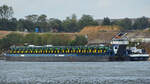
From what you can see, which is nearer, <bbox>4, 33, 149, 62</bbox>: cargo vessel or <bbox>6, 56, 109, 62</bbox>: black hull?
<bbox>4, 33, 149, 62</bbox>: cargo vessel

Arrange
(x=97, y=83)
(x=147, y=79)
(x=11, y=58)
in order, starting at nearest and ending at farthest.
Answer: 1. (x=97, y=83)
2. (x=147, y=79)
3. (x=11, y=58)

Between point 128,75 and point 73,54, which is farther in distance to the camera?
point 73,54

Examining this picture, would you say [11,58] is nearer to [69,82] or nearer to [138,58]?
[138,58]

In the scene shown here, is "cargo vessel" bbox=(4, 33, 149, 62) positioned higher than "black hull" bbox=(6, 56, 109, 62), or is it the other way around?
"cargo vessel" bbox=(4, 33, 149, 62)

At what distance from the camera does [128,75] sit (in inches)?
3944

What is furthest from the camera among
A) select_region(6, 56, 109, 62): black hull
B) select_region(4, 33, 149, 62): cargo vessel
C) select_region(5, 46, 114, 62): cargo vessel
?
select_region(5, 46, 114, 62): cargo vessel

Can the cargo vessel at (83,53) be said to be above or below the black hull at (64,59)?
above

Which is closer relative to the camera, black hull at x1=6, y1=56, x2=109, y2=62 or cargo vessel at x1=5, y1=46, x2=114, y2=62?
black hull at x1=6, y1=56, x2=109, y2=62

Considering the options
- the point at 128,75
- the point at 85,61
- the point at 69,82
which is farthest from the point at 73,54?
the point at 69,82

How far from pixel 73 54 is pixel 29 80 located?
Answer: 74.7m

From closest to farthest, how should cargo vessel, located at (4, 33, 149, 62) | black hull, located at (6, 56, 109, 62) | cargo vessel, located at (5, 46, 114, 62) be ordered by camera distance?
1. cargo vessel, located at (4, 33, 149, 62)
2. black hull, located at (6, 56, 109, 62)
3. cargo vessel, located at (5, 46, 114, 62)

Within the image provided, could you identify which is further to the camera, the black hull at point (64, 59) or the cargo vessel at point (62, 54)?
the cargo vessel at point (62, 54)

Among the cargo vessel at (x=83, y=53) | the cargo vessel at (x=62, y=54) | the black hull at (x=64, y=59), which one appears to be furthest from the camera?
the cargo vessel at (x=62, y=54)

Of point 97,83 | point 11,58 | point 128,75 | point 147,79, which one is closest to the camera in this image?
point 97,83
